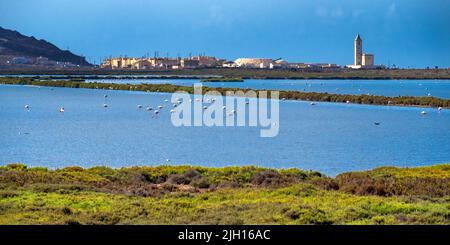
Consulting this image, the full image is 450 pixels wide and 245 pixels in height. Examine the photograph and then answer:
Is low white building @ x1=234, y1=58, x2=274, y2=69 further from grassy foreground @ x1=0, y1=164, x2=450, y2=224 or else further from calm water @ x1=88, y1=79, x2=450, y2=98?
grassy foreground @ x1=0, y1=164, x2=450, y2=224

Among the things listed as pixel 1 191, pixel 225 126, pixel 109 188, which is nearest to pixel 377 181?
pixel 109 188

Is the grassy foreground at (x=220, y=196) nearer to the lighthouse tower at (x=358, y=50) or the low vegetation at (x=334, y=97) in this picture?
the low vegetation at (x=334, y=97)

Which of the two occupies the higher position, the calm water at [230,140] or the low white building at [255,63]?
the low white building at [255,63]

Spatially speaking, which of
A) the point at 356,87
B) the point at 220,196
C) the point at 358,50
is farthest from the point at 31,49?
the point at 220,196

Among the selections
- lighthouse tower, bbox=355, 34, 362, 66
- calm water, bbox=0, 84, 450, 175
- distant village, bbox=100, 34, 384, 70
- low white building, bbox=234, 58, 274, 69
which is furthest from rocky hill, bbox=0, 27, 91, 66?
calm water, bbox=0, 84, 450, 175

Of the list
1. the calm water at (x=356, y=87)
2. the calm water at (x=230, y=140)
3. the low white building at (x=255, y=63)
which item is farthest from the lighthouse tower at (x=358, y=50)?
the calm water at (x=230, y=140)

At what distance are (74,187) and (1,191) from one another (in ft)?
5.28

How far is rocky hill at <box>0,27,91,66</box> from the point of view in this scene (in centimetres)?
17725

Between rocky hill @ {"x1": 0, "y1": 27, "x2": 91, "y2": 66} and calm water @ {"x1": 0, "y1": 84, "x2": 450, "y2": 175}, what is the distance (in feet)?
439

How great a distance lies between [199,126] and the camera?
122 feet

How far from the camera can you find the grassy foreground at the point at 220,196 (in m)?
11.1

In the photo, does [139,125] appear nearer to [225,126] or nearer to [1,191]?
[225,126]

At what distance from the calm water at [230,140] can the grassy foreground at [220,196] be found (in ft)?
15.7
